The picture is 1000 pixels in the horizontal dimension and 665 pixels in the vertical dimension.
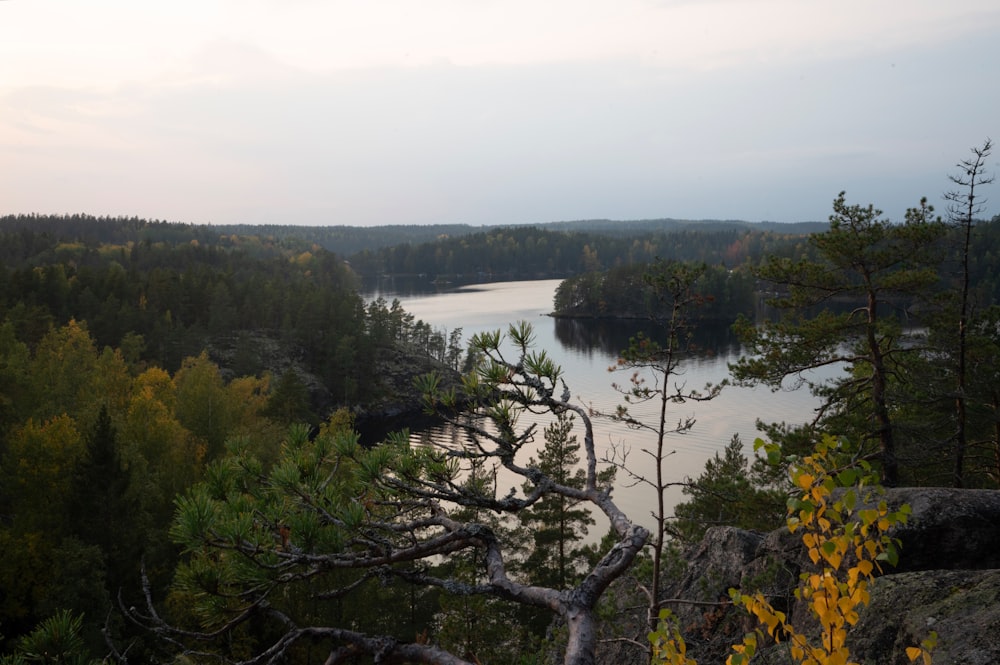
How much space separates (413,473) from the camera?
430 centimetres

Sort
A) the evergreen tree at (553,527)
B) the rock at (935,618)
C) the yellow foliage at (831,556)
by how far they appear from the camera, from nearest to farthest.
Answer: the yellow foliage at (831,556), the rock at (935,618), the evergreen tree at (553,527)

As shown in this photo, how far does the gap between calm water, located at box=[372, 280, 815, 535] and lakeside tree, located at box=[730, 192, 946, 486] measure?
395 centimetres

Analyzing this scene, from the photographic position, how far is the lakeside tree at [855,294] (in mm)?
14633

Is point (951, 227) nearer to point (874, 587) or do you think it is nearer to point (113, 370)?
point (874, 587)

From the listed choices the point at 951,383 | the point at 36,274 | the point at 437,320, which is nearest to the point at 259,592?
the point at 951,383

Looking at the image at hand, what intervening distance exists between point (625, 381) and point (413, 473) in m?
53.5

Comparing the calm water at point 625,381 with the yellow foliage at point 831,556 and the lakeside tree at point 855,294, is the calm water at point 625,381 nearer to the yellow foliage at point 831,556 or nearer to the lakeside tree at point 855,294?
the yellow foliage at point 831,556

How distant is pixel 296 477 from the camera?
13.8 ft

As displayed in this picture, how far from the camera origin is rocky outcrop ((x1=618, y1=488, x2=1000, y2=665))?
4.10 meters

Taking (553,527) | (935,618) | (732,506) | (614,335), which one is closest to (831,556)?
(935,618)

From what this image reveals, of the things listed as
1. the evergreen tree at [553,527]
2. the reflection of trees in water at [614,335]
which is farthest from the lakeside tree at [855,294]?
the reflection of trees in water at [614,335]

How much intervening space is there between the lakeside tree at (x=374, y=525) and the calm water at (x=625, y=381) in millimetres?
624

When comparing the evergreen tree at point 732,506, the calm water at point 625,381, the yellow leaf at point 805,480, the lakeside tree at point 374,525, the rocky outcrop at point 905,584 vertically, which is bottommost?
the calm water at point 625,381

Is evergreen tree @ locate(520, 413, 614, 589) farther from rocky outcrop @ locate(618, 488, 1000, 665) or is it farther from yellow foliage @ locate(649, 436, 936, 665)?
yellow foliage @ locate(649, 436, 936, 665)
